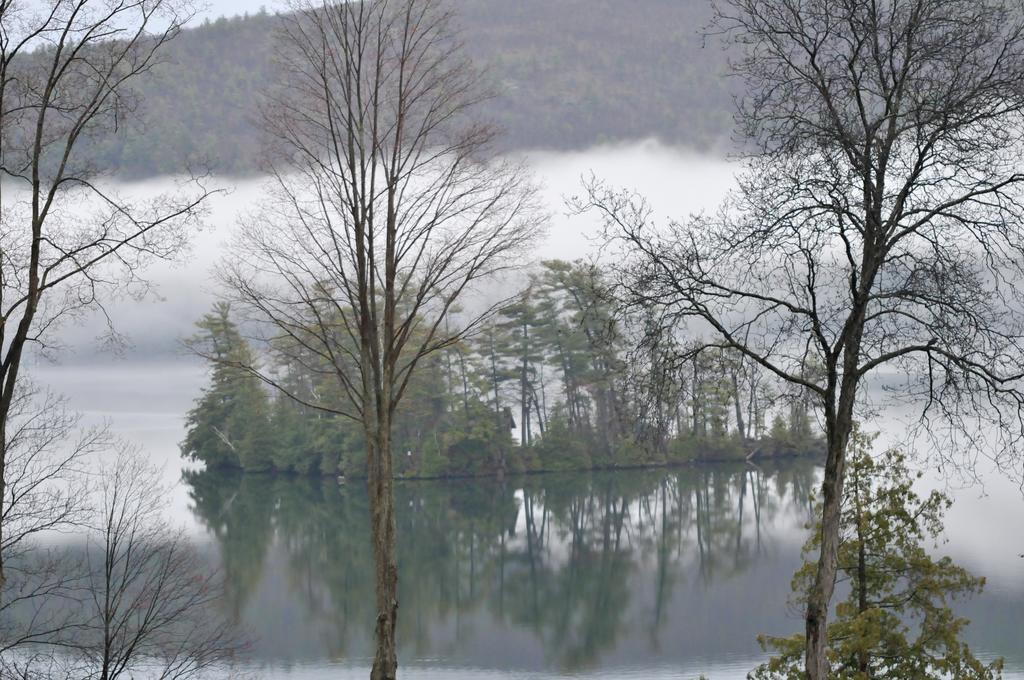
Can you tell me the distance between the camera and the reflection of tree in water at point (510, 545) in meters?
34.3

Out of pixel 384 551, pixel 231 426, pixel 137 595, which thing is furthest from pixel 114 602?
pixel 231 426

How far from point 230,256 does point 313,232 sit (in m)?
1.00

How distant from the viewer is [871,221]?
8.36 metres

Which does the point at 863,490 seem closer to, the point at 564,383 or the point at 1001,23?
the point at 1001,23

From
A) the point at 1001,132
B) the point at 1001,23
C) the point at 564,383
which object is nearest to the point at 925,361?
the point at 1001,132

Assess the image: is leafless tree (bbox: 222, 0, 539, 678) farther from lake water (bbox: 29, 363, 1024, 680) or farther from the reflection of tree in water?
the reflection of tree in water

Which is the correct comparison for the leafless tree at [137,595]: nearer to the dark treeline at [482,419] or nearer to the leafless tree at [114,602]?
the leafless tree at [114,602]

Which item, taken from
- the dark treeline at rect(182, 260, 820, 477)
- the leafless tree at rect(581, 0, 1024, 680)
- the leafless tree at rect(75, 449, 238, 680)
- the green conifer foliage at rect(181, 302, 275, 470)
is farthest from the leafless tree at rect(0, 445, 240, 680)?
the green conifer foliage at rect(181, 302, 275, 470)

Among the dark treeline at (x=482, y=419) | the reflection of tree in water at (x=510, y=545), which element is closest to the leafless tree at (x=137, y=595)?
the reflection of tree in water at (x=510, y=545)

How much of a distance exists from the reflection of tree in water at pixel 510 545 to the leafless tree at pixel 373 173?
17.6 metres

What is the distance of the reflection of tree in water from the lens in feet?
113

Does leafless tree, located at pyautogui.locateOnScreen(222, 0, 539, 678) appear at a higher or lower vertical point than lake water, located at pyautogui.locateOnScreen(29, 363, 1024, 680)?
higher

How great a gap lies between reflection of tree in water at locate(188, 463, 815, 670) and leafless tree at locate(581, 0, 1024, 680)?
2128 centimetres

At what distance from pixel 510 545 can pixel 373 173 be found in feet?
121
